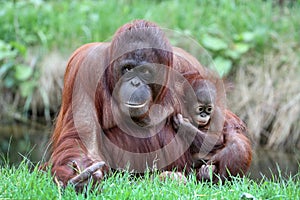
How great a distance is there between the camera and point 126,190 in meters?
3.08

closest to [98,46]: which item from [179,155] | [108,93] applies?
[108,93]

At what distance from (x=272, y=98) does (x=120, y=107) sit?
3.42 meters

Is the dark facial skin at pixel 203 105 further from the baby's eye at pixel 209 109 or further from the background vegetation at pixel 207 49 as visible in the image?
the background vegetation at pixel 207 49

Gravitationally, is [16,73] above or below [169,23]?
below

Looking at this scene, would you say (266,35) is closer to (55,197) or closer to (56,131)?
(56,131)

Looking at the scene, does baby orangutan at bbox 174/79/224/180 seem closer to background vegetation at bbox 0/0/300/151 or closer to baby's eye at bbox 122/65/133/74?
baby's eye at bbox 122/65/133/74

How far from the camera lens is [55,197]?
9.80ft

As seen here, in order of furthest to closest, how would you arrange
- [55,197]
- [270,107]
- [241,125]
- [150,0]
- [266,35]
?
[150,0]
[266,35]
[270,107]
[241,125]
[55,197]

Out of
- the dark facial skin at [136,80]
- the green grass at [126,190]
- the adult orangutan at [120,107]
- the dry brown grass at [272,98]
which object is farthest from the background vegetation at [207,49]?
the green grass at [126,190]

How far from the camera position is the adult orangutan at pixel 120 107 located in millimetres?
3533

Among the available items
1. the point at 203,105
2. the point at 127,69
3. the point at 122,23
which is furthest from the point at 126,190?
the point at 122,23

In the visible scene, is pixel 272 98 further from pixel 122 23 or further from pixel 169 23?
pixel 122 23

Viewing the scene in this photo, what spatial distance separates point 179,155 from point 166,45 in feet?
2.49

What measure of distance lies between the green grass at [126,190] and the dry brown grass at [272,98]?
10.2ft
